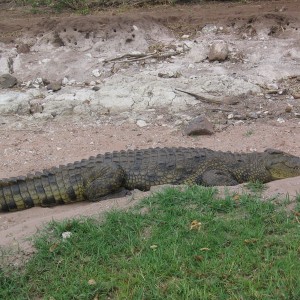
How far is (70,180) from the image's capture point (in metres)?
6.04

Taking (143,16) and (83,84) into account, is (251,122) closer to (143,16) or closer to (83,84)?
(83,84)

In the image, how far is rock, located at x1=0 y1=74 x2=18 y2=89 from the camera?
32.0ft

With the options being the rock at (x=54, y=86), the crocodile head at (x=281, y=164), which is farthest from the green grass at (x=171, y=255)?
the rock at (x=54, y=86)

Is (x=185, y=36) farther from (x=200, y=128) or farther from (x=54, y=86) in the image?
(x=200, y=128)

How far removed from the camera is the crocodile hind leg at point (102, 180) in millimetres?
5996

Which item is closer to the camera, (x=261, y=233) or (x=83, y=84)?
(x=261, y=233)

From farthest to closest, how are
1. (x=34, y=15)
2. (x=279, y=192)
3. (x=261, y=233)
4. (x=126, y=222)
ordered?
(x=34, y=15) < (x=279, y=192) < (x=126, y=222) < (x=261, y=233)

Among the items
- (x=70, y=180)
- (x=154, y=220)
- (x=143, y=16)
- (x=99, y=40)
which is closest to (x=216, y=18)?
(x=143, y=16)

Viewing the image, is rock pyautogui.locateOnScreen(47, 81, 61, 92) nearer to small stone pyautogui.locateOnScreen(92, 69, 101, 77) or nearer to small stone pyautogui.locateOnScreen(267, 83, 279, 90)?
small stone pyautogui.locateOnScreen(92, 69, 101, 77)

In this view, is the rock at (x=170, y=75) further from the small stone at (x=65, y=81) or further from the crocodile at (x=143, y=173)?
the crocodile at (x=143, y=173)

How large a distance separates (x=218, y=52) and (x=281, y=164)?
436 centimetres

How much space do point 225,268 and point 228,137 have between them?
4013mm

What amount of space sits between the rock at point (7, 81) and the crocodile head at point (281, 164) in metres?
5.45

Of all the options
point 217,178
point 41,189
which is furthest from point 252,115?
point 41,189
